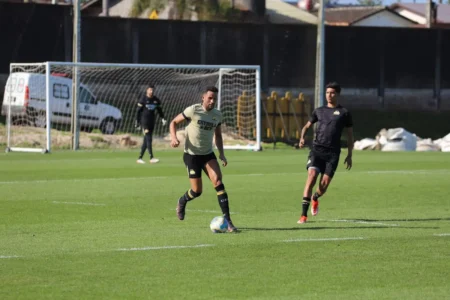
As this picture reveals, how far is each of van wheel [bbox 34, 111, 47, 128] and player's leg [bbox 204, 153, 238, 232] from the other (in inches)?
899

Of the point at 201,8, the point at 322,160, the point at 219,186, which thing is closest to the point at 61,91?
the point at 201,8

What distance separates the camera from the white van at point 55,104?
3650 cm

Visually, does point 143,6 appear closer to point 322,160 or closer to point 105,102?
point 105,102

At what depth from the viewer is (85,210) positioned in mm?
16766

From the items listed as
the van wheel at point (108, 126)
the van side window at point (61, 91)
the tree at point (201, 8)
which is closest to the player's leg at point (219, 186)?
the van side window at point (61, 91)

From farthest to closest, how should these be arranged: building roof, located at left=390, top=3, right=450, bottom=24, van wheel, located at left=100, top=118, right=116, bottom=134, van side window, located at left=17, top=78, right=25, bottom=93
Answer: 1. building roof, located at left=390, top=3, right=450, bottom=24
2. van wheel, located at left=100, top=118, right=116, bottom=134
3. van side window, located at left=17, top=78, right=25, bottom=93

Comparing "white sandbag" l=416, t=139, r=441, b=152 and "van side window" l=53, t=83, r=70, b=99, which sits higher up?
"van side window" l=53, t=83, r=70, b=99

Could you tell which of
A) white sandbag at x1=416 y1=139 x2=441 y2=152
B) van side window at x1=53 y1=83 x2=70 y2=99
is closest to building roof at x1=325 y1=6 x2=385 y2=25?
white sandbag at x1=416 y1=139 x2=441 y2=152

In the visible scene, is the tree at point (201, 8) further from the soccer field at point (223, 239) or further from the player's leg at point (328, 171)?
the player's leg at point (328, 171)

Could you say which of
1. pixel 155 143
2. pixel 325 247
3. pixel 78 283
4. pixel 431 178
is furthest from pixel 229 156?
pixel 78 283

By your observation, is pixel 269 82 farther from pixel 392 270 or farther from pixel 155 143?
pixel 392 270

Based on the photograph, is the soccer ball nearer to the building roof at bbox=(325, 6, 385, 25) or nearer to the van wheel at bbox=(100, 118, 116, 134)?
the van wheel at bbox=(100, 118, 116, 134)

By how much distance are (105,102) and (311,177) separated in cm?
2876

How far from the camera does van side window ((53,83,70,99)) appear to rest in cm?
3953
